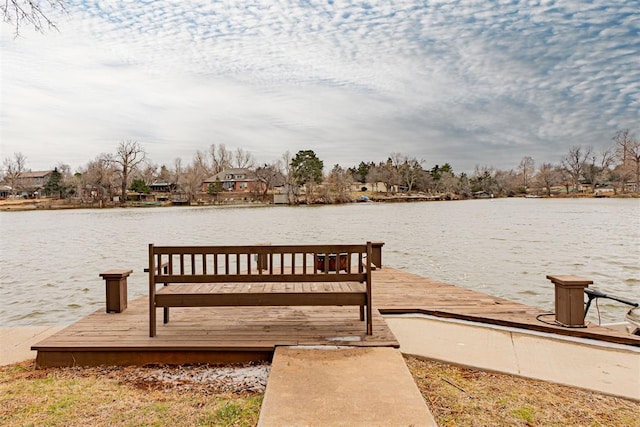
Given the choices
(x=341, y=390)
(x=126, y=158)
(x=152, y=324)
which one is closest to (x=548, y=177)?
(x=126, y=158)

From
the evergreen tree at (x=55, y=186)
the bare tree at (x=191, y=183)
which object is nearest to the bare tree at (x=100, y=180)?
the evergreen tree at (x=55, y=186)

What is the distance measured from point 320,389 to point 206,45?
66.1 feet

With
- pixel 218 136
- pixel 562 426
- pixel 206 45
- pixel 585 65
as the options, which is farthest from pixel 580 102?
pixel 218 136

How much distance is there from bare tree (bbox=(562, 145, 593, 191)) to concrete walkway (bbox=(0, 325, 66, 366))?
12894 centimetres

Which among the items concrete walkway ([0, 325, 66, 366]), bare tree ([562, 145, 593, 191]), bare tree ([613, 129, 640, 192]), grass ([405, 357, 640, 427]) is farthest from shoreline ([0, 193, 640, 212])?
grass ([405, 357, 640, 427])

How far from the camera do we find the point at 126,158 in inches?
3061

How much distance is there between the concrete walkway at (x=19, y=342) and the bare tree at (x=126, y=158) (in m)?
78.3

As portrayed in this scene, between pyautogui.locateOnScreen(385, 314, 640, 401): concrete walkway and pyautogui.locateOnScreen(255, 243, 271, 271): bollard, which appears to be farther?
pyautogui.locateOnScreen(255, 243, 271, 271): bollard

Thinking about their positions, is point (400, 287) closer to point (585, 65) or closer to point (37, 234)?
point (37, 234)

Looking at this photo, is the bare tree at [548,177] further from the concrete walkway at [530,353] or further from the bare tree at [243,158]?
the concrete walkway at [530,353]

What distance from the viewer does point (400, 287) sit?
7426 mm

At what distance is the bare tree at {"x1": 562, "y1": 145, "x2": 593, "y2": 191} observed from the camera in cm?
10756

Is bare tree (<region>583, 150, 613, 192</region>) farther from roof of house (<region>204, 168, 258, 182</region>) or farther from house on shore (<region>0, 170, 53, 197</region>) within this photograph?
house on shore (<region>0, 170, 53, 197</region>)

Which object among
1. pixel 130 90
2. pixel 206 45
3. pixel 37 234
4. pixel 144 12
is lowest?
pixel 37 234
